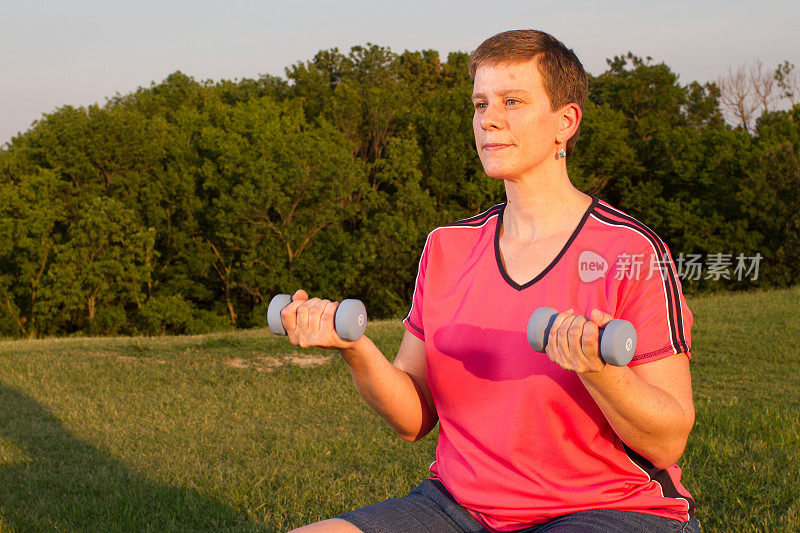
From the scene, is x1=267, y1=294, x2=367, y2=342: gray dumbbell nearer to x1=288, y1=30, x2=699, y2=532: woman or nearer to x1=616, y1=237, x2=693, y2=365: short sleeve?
x1=288, y1=30, x2=699, y2=532: woman

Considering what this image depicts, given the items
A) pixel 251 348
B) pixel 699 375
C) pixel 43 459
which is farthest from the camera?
pixel 251 348

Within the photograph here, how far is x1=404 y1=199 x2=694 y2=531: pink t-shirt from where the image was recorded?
205cm

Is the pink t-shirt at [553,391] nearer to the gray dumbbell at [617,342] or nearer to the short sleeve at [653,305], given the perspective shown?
the short sleeve at [653,305]

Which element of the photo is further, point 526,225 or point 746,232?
point 746,232

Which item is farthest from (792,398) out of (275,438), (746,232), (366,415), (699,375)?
(746,232)

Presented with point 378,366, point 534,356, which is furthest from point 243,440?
point 534,356

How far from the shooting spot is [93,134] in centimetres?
3825

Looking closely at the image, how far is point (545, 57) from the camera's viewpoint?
7.43ft

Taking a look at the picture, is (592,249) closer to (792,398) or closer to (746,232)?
(792,398)

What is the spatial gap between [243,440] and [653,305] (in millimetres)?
5708

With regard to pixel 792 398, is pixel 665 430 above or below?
above

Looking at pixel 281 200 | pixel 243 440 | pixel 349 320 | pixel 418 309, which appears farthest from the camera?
pixel 281 200

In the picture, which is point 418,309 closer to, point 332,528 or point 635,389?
point 332,528

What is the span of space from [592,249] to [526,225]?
0.89 feet
